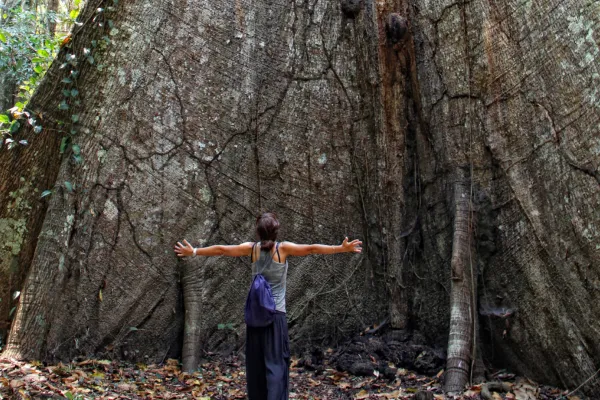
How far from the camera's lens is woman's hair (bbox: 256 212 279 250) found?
3.59 metres

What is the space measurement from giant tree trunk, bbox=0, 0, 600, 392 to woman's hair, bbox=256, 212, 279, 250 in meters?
1.43

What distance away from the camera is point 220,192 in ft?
16.4

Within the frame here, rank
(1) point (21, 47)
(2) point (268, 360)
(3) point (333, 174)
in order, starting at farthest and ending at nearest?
(1) point (21, 47) → (3) point (333, 174) → (2) point (268, 360)

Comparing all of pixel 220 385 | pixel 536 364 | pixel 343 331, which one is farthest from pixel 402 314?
pixel 220 385

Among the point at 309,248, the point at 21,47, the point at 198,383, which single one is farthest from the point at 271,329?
the point at 21,47

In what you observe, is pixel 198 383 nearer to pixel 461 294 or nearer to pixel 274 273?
pixel 274 273

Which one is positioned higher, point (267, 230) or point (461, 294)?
point (267, 230)

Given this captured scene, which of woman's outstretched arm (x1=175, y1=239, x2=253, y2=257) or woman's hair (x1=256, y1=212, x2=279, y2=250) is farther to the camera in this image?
woman's outstretched arm (x1=175, y1=239, x2=253, y2=257)

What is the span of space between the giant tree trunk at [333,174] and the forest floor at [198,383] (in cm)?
16

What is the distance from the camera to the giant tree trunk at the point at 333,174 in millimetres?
4297

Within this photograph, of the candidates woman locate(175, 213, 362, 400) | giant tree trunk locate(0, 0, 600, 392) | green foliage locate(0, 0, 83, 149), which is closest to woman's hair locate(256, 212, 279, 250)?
woman locate(175, 213, 362, 400)

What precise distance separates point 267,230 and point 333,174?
1.74 metres

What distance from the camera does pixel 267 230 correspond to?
359cm

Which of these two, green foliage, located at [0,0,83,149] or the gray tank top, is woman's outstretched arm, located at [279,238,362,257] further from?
green foliage, located at [0,0,83,149]
